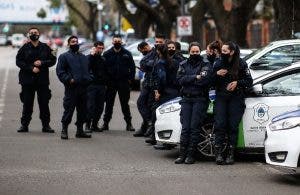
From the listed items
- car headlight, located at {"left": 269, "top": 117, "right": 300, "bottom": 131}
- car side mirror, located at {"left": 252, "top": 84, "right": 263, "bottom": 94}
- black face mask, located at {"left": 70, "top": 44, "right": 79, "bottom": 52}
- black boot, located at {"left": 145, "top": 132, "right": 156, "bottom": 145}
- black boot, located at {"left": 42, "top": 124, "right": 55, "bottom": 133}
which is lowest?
black boot, located at {"left": 145, "top": 132, "right": 156, "bottom": 145}

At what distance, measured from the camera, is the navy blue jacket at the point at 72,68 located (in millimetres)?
14961

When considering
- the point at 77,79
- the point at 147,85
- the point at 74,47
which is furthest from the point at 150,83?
the point at 74,47

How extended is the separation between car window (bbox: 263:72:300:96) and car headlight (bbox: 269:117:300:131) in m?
1.41

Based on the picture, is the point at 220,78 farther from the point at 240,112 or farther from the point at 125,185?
the point at 125,185

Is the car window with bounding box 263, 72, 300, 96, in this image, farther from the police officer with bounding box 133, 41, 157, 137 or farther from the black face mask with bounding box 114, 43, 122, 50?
the black face mask with bounding box 114, 43, 122, 50

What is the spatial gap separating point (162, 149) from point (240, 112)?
2.30 m

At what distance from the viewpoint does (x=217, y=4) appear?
107ft

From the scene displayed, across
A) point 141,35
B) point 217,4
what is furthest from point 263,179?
point 141,35

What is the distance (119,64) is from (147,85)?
1.45m

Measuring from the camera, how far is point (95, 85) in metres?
16.4

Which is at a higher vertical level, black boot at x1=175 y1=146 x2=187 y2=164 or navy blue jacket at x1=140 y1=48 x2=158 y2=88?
navy blue jacket at x1=140 y1=48 x2=158 y2=88

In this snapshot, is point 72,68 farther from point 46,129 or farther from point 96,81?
point 46,129

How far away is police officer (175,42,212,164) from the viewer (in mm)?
12000

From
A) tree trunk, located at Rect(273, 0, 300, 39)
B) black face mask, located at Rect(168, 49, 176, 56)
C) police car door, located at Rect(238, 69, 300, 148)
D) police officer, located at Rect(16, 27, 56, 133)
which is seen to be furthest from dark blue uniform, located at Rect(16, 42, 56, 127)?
tree trunk, located at Rect(273, 0, 300, 39)
